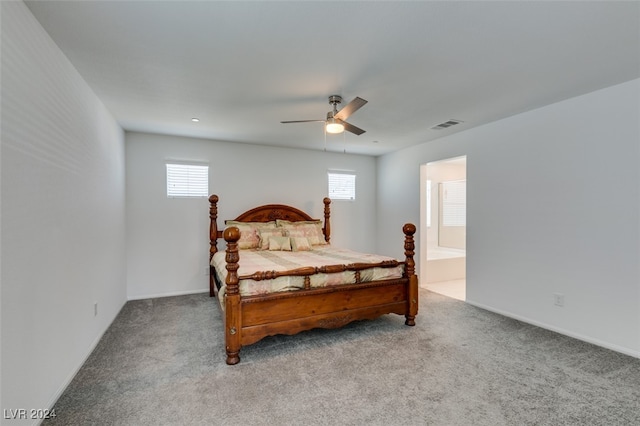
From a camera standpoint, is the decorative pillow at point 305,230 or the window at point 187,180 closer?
the window at point 187,180

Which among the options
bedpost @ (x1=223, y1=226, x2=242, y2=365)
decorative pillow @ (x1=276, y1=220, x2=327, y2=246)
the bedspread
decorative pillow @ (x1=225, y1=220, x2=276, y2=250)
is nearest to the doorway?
decorative pillow @ (x1=276, y1=220, x2=327, y2=246)

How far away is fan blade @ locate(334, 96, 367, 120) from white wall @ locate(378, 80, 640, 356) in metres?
2.31

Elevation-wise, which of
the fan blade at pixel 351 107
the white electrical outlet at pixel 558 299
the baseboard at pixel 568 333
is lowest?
the baseboard at pixel 568 333

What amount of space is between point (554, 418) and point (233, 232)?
264cm

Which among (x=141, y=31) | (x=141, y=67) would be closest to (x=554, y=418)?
(x=141, y=31)

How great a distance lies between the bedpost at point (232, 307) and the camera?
8.38 feet

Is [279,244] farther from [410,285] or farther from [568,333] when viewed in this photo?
[568,333]

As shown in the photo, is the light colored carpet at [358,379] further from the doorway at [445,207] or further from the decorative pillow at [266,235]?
the doorway at [445,207]

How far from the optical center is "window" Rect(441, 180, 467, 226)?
22.2 feet

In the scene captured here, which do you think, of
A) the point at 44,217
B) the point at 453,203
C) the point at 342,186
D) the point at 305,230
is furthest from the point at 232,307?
the point at 453,203

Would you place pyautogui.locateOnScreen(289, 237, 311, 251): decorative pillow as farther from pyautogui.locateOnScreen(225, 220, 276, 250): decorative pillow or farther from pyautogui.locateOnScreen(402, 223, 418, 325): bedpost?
pyautogui.locateOnScreen(402, 223, 418, 325): bedpost

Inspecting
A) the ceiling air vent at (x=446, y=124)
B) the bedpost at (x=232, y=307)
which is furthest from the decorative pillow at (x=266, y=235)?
the ceiling air vent at (x=446, y=124)

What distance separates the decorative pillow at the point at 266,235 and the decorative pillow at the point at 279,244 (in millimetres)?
118

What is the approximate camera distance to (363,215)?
243 inches
